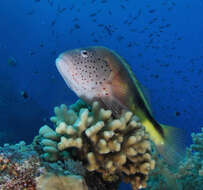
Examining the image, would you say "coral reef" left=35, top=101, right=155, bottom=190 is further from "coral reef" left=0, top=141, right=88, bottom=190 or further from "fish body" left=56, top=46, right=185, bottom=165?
"coral reef" left=0, top=141, right=88, bottom=190

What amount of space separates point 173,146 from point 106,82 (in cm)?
111

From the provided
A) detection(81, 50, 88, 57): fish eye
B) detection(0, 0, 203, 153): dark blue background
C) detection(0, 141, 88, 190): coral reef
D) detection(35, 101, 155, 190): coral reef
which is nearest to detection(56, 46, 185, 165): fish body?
detection(81, 50, 88, 57): fish eye

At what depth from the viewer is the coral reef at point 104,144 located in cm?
205

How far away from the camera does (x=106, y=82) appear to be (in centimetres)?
226

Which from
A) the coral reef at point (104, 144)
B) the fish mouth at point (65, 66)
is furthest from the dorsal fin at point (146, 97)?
the fish mouth at point (65, 66)

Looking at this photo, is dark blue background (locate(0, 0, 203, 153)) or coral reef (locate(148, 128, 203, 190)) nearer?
coral reef (locate(148, 128, 203, 190))

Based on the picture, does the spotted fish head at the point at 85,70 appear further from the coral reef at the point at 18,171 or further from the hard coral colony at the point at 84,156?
the coral reef at the point at 18,171

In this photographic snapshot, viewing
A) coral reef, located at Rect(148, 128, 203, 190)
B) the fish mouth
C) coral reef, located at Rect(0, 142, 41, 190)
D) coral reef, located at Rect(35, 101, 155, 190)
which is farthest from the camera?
coral reef, located at Rect(148, 128, 203, 190)

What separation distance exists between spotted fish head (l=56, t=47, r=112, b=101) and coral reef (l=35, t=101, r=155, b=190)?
208mm

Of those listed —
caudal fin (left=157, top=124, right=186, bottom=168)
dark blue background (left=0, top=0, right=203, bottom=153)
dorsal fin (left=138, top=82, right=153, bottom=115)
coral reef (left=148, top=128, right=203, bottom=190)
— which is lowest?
coral reef (left=148, top=128, right=203, bottom=190)

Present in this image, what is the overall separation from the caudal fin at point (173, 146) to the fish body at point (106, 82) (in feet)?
0.04

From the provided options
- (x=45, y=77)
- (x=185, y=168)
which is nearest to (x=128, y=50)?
(x=45, y=77)

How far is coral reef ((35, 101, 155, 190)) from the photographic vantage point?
205 cm

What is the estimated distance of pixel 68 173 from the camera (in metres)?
1.81
